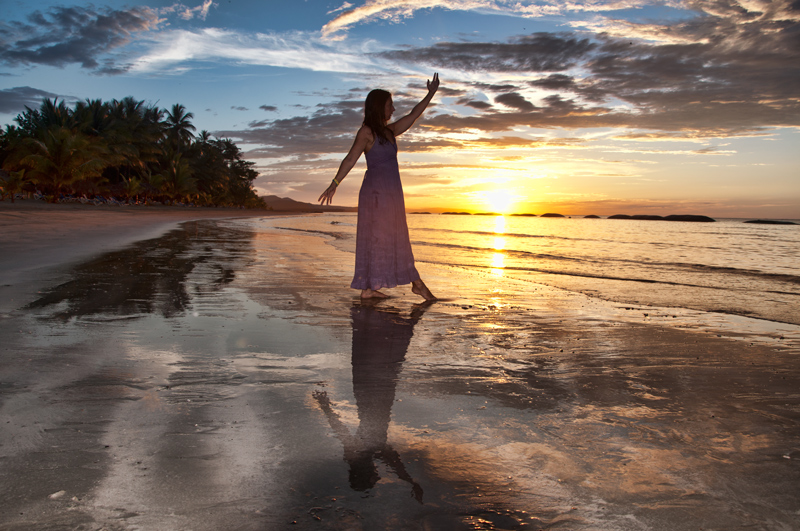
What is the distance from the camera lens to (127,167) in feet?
167

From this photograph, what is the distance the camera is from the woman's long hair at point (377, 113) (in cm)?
539

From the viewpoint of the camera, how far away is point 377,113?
17.7 ft

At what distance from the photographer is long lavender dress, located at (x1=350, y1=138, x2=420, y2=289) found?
557cm

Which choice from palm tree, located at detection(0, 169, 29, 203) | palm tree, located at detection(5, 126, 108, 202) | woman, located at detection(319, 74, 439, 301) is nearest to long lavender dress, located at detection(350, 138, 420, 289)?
woman, located at detection(319, 74, 439, 301)

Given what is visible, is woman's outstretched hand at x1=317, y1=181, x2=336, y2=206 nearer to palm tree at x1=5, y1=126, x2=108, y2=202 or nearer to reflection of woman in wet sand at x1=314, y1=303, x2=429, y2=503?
reflection of woman in wet sand at x1=314, y1=303, x2=429, y2=503

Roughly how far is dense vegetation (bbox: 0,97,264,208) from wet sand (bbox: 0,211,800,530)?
35.6 meters

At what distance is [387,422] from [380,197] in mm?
3558

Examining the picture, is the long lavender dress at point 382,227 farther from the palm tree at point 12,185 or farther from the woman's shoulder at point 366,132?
the palm tree at point 12,185

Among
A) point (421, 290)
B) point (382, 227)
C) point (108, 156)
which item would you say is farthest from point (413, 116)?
point (108, 156)

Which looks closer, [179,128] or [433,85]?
[433,85]

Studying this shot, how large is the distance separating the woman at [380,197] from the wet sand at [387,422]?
3.36 feet

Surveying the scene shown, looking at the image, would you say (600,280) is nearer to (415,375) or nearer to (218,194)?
(415,375)

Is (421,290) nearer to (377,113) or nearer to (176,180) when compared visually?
(377,113)

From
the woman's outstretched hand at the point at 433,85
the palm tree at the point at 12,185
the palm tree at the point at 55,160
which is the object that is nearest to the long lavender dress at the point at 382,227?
the woman's outstretched hand at the point at 433,85
